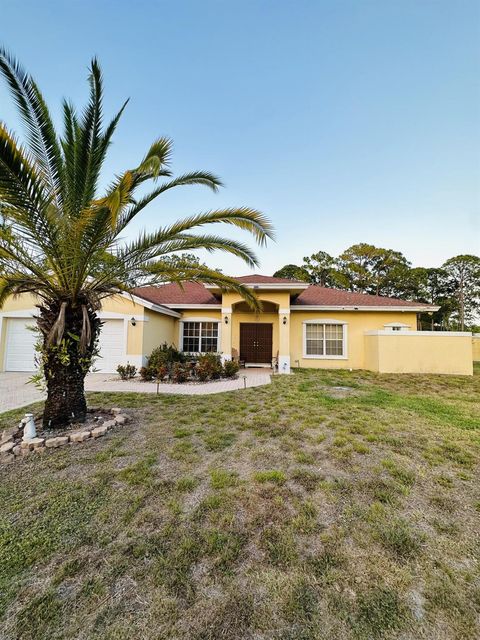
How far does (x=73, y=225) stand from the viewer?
186 inches

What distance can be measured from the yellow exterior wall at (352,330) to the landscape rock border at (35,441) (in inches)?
444

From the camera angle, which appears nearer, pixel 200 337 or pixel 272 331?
pixel 272 331

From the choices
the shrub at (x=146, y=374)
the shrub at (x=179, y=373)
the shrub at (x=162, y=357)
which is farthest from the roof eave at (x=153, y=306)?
the shrub at (x=179, y=373)

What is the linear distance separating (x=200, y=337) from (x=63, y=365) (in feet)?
34.8

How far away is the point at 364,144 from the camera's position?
12953 millimetres

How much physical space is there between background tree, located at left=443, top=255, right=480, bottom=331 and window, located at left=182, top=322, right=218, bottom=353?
31.5 meters

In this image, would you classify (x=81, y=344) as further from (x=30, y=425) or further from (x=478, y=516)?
(x=478, y=516)

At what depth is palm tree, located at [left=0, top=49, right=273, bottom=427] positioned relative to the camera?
4.36 m

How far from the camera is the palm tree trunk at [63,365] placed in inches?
213

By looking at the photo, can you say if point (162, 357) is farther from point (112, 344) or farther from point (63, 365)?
point (63, 365)

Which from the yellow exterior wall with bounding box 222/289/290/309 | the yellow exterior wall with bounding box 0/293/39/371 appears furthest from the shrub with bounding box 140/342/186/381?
the yellow exterior wall with bounding box 0/293/39/371

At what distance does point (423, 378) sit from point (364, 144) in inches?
429

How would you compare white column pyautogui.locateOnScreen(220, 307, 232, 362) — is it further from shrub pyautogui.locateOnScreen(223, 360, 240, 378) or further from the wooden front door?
the wooden front door

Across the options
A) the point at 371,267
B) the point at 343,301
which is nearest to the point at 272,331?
the point at 343,301
